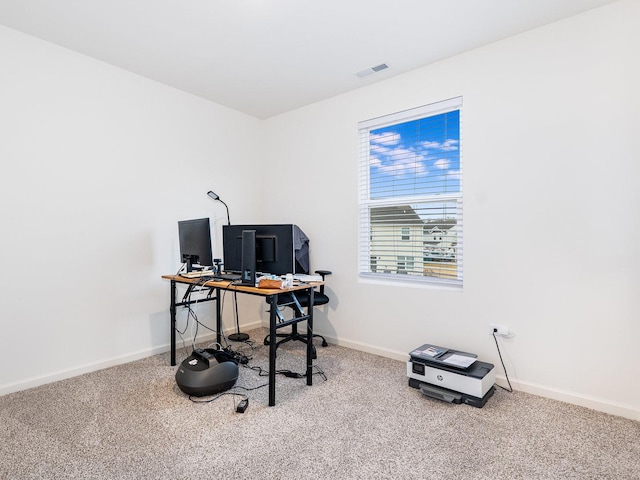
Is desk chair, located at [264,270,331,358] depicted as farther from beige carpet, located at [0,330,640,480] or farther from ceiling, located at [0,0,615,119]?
ceiling, located at [0,0,615,119]

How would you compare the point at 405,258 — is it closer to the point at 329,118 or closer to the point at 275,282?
the point at 275,282

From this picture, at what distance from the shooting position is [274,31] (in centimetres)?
254

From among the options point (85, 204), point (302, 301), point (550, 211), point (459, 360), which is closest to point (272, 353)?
point (302, 301)

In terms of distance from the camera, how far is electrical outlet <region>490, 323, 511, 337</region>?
2596 millimetres

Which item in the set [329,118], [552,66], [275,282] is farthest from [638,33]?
[275,282]

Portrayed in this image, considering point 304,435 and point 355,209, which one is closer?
point 304,435

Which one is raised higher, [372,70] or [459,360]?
[372,70]

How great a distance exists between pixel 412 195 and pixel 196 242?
204 centimetres

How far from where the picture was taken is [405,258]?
3.29 metres

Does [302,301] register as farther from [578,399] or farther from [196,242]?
[578,399]

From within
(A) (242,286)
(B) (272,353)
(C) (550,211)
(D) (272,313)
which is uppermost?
(C) (550,211)

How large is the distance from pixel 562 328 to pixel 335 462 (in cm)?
183

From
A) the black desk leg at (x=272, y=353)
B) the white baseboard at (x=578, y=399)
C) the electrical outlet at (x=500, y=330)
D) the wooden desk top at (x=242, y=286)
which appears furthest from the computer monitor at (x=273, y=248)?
the white baseboard at (x=578, y=399)

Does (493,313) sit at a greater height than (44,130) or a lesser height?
lesser
